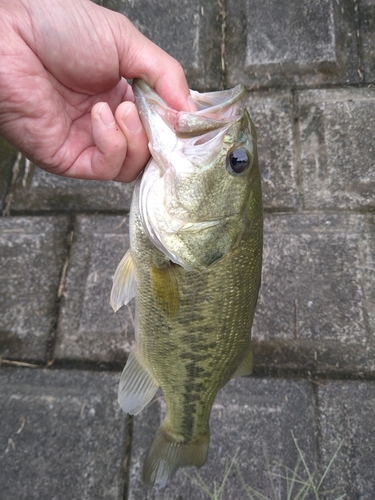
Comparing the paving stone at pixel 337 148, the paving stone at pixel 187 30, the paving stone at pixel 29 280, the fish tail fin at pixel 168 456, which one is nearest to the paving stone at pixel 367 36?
the paving stone at pixel 337 148

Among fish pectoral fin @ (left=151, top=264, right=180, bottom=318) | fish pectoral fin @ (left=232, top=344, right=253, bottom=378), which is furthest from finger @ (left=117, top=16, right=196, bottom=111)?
fish pectoral fin @ (left=232, top=344, right=253, bottom=378)

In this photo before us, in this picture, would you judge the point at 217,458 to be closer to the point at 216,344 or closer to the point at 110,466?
the point at 110,466

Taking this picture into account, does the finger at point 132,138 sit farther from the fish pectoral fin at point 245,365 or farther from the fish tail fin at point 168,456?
the fish tail fin at point 168,456

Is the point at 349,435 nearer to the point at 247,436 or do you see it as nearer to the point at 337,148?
the point at 247,436

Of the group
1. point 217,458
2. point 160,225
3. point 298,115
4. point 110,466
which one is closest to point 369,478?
point 217,458

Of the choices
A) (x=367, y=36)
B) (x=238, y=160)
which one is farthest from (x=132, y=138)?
(x=367, y=36)

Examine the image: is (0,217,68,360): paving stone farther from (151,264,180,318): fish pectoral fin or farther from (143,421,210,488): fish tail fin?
(151,264,180,318): fish pectoral fin
